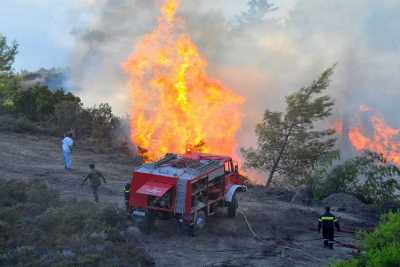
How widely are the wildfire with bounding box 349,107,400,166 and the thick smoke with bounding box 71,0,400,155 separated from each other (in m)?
1.38

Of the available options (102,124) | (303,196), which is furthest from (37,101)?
(303,196)

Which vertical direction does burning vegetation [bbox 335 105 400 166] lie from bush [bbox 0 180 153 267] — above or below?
above

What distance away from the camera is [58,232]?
46.4 feet

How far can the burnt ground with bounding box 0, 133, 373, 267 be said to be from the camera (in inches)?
582

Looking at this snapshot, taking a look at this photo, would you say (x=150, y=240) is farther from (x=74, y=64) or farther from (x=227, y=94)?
(x=74, y=64)

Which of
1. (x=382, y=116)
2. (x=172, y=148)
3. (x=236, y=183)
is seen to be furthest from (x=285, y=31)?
(x=236, y=183)

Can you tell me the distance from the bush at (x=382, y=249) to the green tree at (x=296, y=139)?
14343mm

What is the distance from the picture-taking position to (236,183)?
18203 millimetres

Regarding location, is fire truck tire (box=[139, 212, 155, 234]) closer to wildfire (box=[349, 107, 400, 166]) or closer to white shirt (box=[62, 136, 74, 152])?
white shirt (box=[62, 136, 74, 152])

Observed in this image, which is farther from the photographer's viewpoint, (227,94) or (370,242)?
(227,94)

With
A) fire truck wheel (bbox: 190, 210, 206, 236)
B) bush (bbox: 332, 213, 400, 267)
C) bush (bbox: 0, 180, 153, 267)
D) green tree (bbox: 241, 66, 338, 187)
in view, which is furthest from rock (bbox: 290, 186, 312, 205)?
bush (bbox: 332, 213, 400, 267)

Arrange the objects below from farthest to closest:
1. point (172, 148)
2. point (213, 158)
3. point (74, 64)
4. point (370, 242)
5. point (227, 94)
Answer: point (74, 64) < point (227, 94) < point (172, 148) < point (213, 158) < point (370, 242)

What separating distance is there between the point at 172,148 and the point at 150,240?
36.9ft

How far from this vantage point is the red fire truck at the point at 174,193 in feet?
49.8
